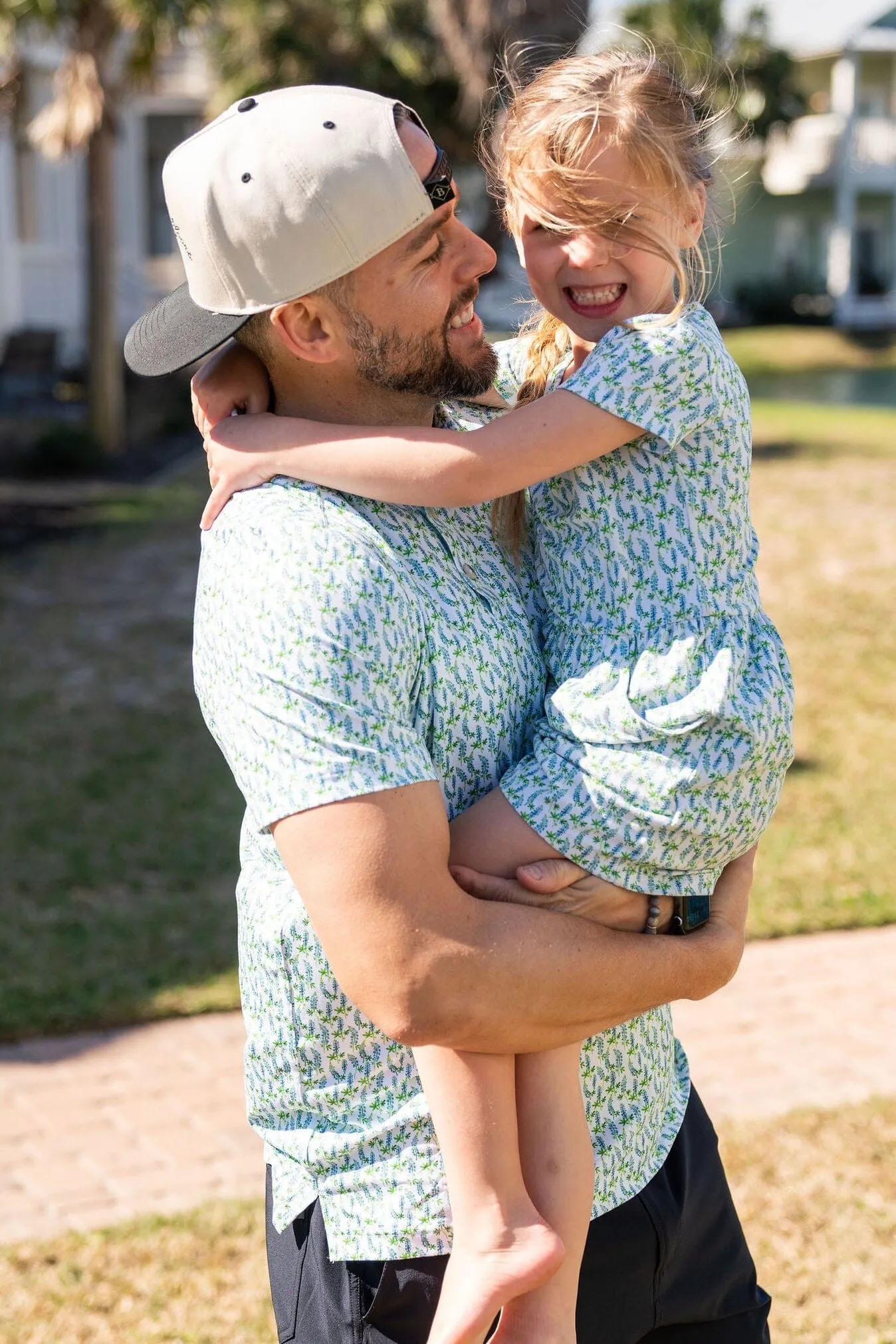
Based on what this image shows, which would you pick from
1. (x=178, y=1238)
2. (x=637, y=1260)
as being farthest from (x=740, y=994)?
(x=637, y=1260)

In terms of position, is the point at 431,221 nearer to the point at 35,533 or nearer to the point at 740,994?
the point at 740,994

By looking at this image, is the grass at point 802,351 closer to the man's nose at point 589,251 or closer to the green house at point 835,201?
the green house at point 835,201

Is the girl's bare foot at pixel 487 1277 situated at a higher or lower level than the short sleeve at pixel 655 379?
lower

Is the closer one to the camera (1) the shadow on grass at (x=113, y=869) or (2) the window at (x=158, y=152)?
(1) the shadow on grass at (x=113, y=869)

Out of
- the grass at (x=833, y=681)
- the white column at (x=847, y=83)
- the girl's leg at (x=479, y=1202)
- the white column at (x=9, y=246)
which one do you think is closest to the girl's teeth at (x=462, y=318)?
the girl's leg at (x=479, y=1202)

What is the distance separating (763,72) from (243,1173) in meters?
33.9

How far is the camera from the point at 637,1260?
77.0 inches

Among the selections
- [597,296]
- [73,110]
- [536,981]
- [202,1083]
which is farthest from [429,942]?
[73,110]

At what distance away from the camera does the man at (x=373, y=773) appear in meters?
1.57

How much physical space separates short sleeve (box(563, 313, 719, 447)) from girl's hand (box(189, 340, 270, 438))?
15.6 inches

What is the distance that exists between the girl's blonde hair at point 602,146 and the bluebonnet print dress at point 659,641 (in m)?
0.11

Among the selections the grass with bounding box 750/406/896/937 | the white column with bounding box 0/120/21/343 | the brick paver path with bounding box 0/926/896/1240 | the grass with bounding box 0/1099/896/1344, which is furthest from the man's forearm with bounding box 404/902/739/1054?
the white column with bounding box 0/120/21/343

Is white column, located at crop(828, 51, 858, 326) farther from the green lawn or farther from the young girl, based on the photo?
the young girl

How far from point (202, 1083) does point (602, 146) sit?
143 inches
